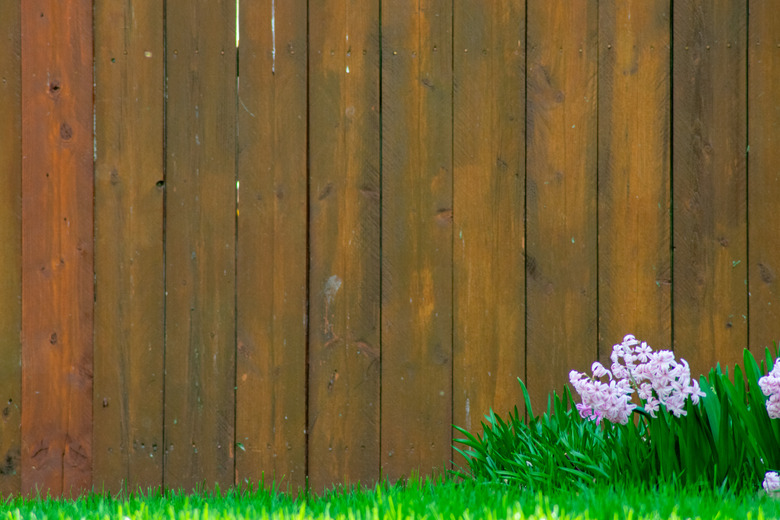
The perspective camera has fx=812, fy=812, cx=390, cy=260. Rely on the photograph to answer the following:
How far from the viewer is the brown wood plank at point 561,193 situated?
2799 mm

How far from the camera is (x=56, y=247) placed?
110 inches

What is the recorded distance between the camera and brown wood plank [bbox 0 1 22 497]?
2.77 meters

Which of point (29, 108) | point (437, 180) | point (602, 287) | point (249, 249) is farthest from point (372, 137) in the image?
point (29, 108)

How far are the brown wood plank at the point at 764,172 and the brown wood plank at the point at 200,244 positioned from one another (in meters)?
1.79

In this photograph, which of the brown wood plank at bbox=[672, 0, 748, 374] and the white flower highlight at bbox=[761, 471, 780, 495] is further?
the brown wood plank at bbox=[672, 0, 748, 374]

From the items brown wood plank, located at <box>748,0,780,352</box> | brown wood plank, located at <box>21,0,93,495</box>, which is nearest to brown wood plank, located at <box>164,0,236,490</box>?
brown wood plank, located at <box>21,0,93,495</box>

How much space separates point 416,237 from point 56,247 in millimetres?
1240

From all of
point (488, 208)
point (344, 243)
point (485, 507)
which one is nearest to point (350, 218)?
point (344, 243)

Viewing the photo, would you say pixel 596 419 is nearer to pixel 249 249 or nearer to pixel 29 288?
pixel 249 249

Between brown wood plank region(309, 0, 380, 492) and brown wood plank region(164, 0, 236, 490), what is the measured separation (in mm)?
290

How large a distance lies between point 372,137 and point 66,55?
1.10m

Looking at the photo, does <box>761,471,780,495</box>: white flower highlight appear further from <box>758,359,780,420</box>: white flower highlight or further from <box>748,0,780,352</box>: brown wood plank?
<box>748,0,780,352</box>: brown wood plank

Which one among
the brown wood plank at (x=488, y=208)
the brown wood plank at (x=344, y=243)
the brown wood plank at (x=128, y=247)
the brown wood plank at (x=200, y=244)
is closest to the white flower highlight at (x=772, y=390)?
the brown wood plank at (x=488, y=208)

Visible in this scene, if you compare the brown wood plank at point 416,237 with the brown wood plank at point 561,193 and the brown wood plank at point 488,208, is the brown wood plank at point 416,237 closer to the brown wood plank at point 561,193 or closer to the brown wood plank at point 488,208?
the brown wood plank at point 488,208
